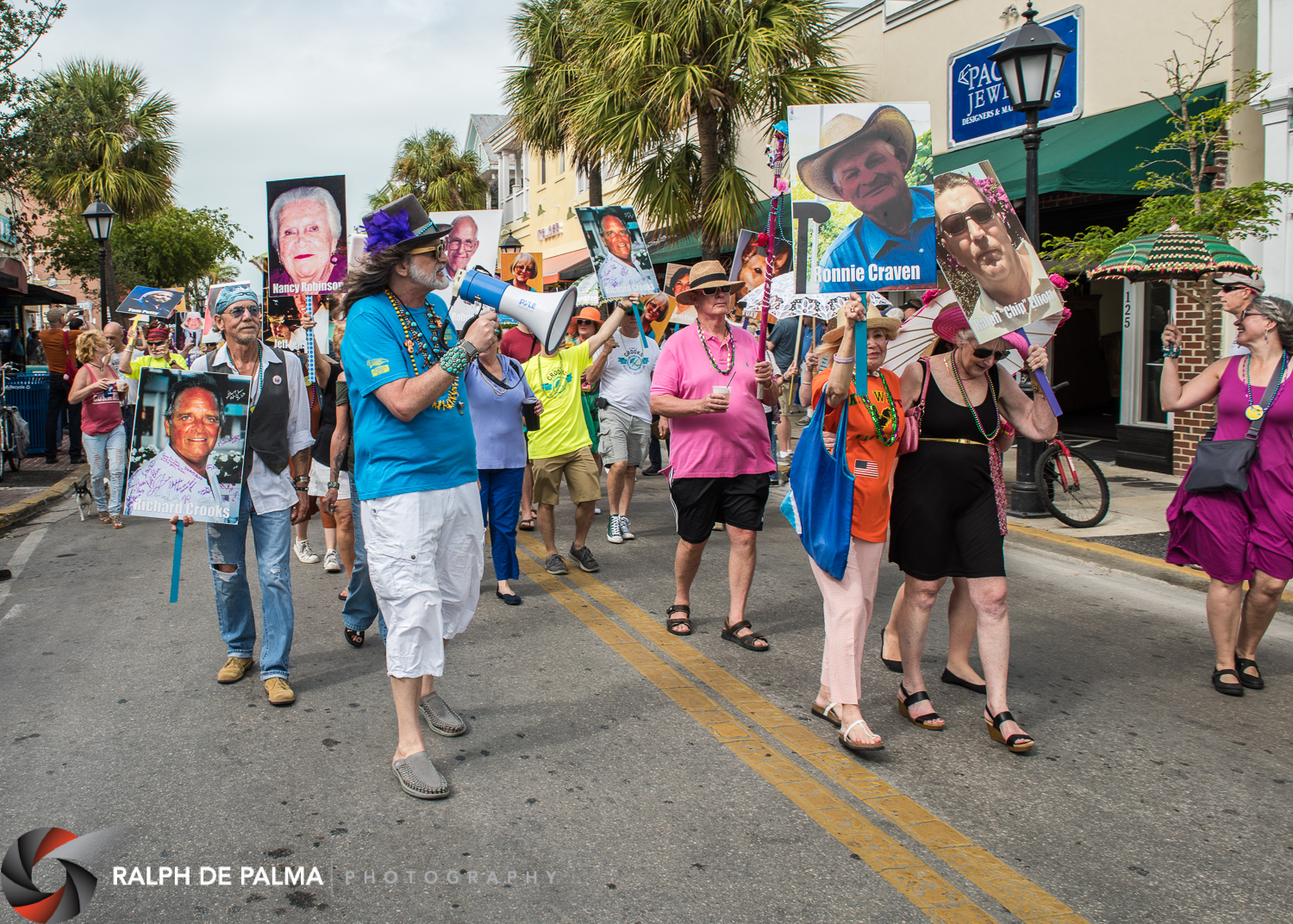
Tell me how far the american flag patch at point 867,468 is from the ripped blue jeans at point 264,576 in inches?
104

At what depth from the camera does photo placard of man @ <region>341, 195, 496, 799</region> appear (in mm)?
3750

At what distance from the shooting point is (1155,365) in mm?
12297

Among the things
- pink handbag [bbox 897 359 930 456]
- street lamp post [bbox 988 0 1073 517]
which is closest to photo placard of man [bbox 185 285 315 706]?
pink handbag [bbox 897 359 930 456]

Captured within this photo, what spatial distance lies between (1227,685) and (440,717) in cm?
365

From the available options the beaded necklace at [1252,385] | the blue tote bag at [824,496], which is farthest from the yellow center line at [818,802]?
the beaded necklace at [1252,385]

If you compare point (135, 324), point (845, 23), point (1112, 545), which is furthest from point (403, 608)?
point (845, 23)

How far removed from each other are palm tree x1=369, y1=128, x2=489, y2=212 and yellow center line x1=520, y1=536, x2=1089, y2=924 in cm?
3778

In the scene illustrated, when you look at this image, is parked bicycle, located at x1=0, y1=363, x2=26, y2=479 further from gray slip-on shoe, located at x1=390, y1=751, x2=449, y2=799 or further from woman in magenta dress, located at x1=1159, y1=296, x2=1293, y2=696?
woman in magenta dress, located at x1=1159, y1=296, x2=1293, y2=696

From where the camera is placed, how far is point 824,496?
14.0 feet

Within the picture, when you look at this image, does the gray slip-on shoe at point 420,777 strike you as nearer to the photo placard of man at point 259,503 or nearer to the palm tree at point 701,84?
the photo placard of man at point 259,503

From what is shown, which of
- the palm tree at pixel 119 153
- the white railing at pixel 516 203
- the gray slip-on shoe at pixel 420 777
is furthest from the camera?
the white railing at pixel 516 203

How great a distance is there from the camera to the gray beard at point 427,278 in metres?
3.83

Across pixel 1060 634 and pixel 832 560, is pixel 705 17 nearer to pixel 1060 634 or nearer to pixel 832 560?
pixel 1060 634

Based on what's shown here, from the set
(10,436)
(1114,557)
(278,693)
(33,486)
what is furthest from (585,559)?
(10,436)
